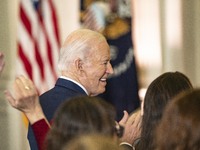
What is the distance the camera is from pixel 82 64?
12.6 feet

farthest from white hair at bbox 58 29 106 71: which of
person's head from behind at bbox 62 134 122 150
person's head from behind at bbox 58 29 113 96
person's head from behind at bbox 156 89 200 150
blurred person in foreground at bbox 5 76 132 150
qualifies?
person's head from behind at bbox 62 134 122 150

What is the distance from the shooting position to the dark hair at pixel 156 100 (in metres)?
3.20

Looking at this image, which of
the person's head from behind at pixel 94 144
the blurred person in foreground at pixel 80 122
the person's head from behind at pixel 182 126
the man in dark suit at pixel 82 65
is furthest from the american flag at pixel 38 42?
the person's head from behind at pixel 94 144

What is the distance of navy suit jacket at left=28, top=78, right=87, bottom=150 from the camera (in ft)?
11.6

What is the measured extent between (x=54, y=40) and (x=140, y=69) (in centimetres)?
118

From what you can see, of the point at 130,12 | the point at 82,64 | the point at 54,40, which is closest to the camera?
the point at 82,64

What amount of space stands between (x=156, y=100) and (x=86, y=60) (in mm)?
680

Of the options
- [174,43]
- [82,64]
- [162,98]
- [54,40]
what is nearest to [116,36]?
[54,40]

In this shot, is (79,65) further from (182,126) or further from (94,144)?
(94,144)

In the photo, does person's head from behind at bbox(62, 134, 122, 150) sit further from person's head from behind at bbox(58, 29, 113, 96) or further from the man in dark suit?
person's head from behind at bbox(58, 29, 113, 96)

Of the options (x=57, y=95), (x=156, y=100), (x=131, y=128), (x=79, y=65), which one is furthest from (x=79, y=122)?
(x=79, y=65)

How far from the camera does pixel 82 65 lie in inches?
151

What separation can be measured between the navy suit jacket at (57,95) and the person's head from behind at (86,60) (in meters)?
0.05

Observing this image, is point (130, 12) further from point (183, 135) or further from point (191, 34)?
point (183, 135)
